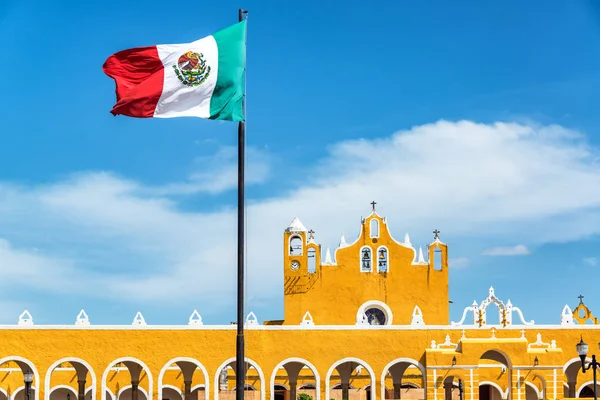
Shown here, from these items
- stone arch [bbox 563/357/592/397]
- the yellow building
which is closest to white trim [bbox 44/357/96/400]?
the yellow building

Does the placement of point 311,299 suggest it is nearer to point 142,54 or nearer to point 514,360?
point 514,360

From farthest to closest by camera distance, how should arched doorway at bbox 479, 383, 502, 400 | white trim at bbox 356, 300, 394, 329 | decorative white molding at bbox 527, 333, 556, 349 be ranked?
white trim at bbox 356, 300, 394, 329 < arched doorway at bbox 479, 383, 502, 400 < decorative white molding at bbox 527, 333, 556, 349

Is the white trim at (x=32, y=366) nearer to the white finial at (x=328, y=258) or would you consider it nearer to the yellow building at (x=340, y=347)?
the yellow building at (x=340, y=347)

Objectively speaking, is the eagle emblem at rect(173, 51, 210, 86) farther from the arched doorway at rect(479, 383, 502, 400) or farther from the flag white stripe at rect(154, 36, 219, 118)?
the arched doorway at rect(479, 383, 502, 400)

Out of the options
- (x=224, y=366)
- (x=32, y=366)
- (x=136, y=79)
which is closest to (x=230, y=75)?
(x=136, y=79)

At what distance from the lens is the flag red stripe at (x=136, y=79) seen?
14281 mm

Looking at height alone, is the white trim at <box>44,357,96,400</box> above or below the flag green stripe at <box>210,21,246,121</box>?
below

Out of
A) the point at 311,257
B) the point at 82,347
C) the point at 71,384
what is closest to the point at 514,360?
the point at 311,257

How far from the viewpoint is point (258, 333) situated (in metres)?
32.6

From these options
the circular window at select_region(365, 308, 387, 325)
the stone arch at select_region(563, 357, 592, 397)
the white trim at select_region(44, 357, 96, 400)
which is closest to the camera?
the white trim at select_region(44, 357, 96, 400)

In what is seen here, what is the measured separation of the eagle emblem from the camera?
1442 centimetres

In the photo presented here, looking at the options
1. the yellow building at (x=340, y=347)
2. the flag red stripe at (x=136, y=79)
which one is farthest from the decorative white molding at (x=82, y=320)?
the flag red stripe at (x=136, y=79)

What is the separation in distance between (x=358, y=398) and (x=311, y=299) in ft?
13.3

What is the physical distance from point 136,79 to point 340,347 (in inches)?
775
